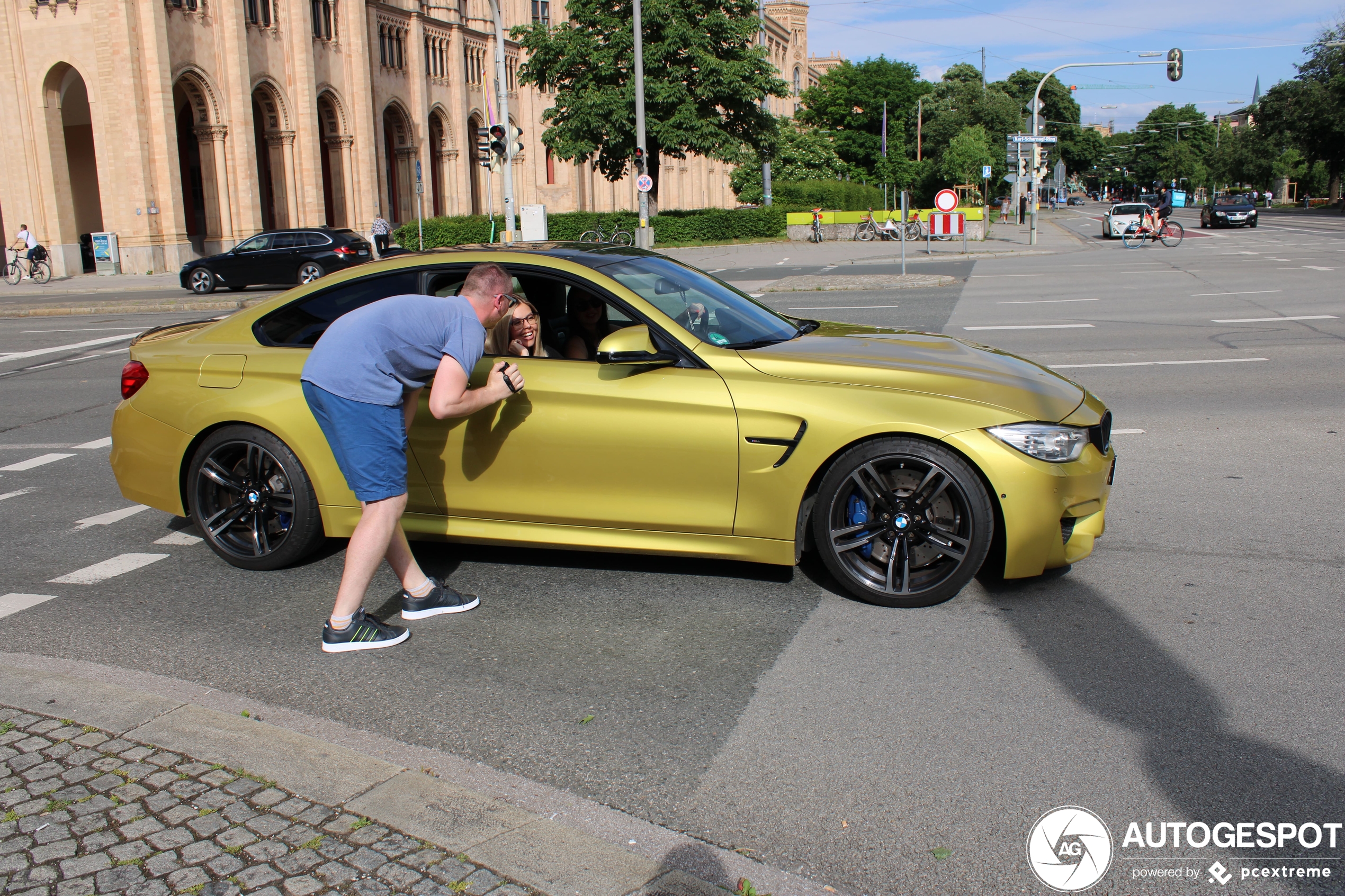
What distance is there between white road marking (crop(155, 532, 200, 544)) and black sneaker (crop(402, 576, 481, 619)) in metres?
1.96

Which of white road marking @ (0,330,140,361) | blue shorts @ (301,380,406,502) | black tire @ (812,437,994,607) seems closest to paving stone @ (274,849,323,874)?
blue shorts @ (301,380,406,502)

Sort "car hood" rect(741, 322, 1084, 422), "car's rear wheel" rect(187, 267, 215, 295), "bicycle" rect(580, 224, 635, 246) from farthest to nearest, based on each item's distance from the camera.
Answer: "bicycle" rect(580, 224, 635, 246) < "car's rear wheel" rect(187, 267, 215, 295) < "car hood" rect(741, 322, 1084, 422)

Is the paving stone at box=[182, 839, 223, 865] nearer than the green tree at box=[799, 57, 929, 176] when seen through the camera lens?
Yes

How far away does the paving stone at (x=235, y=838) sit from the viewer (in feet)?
9.68

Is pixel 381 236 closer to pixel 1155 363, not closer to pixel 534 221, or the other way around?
pixel 534 221

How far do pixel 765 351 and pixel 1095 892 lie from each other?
2717 mm

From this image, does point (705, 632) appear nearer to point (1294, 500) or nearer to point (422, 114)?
point (1294, 500)

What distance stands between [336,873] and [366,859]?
8 cm

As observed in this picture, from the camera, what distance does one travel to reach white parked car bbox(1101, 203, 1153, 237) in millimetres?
41469

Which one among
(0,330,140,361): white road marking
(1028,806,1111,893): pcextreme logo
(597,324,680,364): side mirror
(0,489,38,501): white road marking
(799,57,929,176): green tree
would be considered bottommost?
(1028,806,1111,893): pcextreme logo

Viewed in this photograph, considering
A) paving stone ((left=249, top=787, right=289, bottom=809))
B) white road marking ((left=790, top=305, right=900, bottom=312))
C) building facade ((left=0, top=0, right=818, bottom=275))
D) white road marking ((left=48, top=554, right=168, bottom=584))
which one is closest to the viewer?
paving stone ((left=249, top=787, right=289, bottom=809))

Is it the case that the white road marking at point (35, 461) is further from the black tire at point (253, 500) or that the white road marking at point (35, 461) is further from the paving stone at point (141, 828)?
the paving stone at point (141, 828)

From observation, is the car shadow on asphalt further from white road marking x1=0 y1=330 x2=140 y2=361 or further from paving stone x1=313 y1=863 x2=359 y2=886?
white road marking x1=0 y1=330 x2=140 y2=361

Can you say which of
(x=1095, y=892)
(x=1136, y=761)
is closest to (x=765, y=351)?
(x=1136, y=761)
